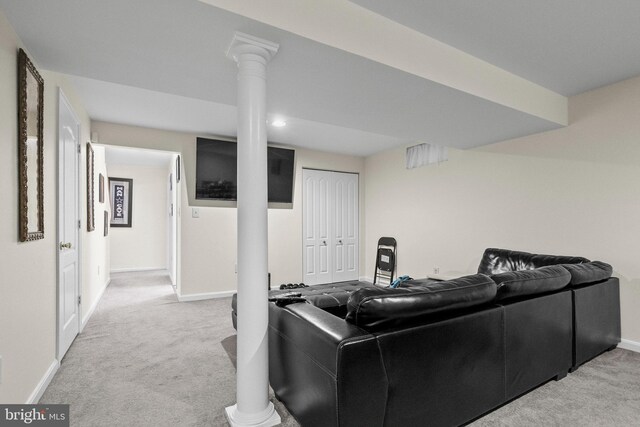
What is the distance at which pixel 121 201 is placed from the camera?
7324mm

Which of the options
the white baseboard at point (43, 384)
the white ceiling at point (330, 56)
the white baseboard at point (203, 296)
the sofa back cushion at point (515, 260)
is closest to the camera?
the white ceiling at point (330, 56)

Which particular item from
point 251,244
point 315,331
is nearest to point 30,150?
point 251,244

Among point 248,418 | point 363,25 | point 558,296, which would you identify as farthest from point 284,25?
point 558,296

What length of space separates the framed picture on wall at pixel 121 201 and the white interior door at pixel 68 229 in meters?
4.61

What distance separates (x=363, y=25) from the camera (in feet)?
6.25

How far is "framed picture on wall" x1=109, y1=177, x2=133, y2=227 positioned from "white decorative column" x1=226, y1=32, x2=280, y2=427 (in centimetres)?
690

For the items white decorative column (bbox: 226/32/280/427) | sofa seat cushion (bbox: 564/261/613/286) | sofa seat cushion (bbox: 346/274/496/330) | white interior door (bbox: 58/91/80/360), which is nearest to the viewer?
sofa seat cushion (bbox: 346/274/496/330)

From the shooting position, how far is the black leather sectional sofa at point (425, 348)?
1.32 meters

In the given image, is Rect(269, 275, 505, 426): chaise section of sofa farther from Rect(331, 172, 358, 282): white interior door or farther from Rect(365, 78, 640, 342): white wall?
Rect(331, 172, 358, 282): white interior door

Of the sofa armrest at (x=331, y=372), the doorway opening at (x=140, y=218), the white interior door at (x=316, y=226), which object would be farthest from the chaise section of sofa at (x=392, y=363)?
the doorway opening at (x=140, y=218)

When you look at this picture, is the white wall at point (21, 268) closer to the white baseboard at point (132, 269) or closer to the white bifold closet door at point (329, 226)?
the white bifold closet door at point (329, 226)

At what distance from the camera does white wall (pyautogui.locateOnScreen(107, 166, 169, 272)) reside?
7254 millimetres

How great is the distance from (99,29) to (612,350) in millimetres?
4492

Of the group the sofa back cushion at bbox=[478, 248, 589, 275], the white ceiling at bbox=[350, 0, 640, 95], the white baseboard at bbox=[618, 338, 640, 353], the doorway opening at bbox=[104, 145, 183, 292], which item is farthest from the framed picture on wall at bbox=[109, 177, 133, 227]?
the white baseboard at bbox=[618, 338, 640, 353]
